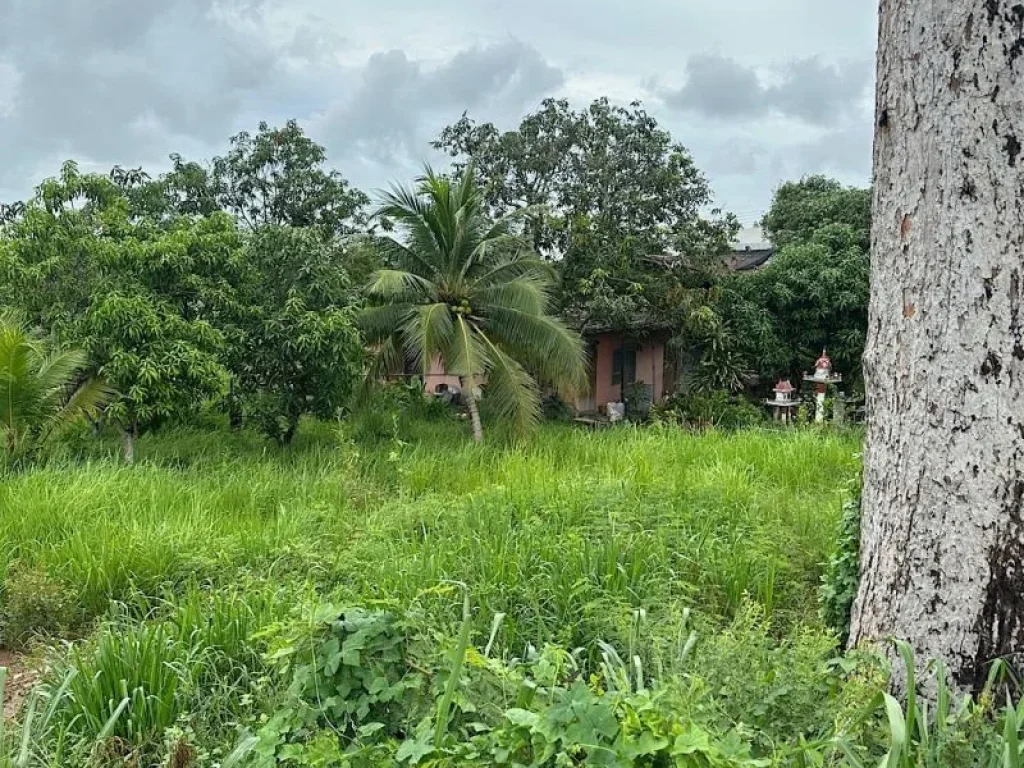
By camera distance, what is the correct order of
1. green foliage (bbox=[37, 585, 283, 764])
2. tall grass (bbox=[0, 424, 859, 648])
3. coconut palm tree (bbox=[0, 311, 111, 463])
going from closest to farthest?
green foliage (bbox=[37, 585, 283, 764]) < tall grass (bbox=[0, 424, 859, 648]) < coconut palm tree (bbox=[0, 311, 111, 463])

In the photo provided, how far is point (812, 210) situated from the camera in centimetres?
1745

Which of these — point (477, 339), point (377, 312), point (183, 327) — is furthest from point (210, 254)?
point (477, 339)

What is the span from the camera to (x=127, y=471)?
742 cm

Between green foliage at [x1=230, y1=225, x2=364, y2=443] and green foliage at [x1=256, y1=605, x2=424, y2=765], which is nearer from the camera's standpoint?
green foliage at [x1=256, y1=605, x2=424, y2=765]

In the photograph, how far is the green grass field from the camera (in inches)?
78.7

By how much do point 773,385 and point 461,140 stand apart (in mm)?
8314

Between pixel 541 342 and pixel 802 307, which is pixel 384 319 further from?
pixel 802 307

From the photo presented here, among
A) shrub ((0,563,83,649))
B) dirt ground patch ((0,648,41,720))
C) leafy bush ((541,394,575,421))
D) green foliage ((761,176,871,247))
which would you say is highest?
green foliage ((761,176,871,247))

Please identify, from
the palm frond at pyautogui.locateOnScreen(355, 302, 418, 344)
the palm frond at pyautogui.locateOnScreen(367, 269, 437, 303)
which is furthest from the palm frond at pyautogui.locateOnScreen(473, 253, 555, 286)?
the palm frond at pyautogui.locateOnScreen(355, 302, 418, 344)

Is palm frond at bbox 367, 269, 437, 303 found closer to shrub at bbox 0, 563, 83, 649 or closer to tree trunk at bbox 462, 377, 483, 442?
tree trunk at bbox 462, 377, 483, 442

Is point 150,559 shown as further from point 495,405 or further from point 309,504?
point 495,405

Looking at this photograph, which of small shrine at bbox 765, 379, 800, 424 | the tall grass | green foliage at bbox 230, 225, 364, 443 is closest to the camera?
the tall grass

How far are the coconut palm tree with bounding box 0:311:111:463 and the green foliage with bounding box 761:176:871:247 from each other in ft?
45.7

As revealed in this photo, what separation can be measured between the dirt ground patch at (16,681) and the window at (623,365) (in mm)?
13365
